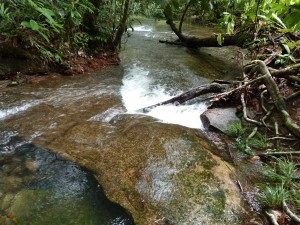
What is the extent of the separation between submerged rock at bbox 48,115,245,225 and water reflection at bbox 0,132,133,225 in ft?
0.51

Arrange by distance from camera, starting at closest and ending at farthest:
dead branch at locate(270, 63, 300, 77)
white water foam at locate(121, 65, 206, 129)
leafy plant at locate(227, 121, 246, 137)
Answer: leafy plant at locate(227, 121, 246, 137) → dead branch at locate(270, 63, 300, 77) → white water foam at locate(121, 65, 206, 129)

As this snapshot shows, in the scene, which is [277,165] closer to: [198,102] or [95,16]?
[198,102]

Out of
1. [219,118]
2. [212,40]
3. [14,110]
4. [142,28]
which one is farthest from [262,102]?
[142,28]

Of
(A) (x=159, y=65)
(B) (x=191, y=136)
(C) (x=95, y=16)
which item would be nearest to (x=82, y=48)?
(C) (x=95, y=16)

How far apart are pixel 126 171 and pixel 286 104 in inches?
111

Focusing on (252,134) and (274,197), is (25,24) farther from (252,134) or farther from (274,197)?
(274,197)

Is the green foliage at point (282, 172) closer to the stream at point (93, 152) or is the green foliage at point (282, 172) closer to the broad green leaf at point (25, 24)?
the stream at point (93, 152)

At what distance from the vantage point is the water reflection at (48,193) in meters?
3.19

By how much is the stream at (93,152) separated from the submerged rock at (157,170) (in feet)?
0.04

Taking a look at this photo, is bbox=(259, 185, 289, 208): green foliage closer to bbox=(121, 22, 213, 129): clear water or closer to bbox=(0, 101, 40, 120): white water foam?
bbox=(121, 22, 213, 129): clear water

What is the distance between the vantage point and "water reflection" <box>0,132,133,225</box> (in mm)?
3193

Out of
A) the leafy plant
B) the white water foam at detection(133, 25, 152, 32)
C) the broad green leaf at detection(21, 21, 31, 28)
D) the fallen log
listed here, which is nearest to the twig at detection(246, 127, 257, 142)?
the leafy plant

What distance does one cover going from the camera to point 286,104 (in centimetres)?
516

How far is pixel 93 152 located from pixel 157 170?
960 millimetres
